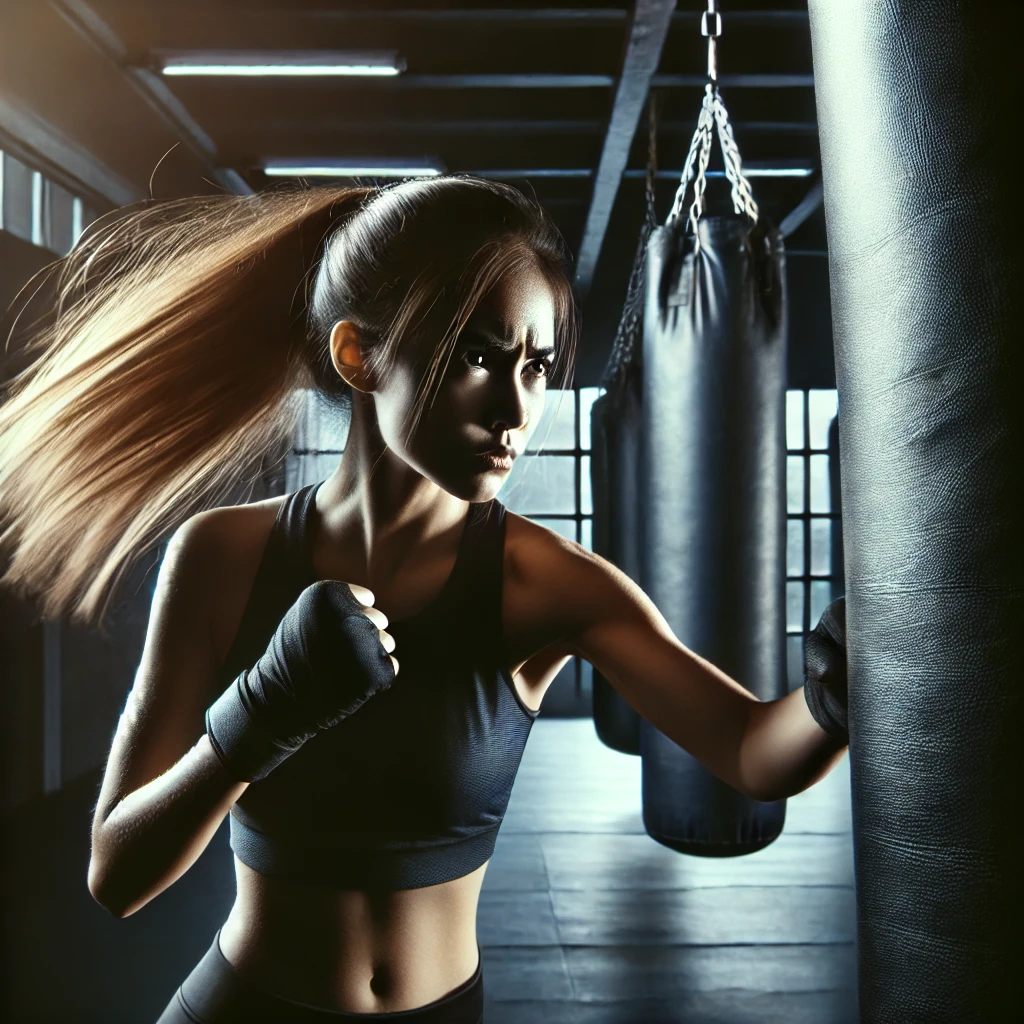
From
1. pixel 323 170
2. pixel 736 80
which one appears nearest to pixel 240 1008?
pixel 323 170

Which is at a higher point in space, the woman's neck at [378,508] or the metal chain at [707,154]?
the metal chain at [707,154]

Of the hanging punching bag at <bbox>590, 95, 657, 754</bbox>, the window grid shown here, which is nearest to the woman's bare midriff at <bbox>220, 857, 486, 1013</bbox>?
the hanging punching bag at <bbox>590, 95, 657, 754</bbox>

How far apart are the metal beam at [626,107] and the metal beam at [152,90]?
115 centimetres

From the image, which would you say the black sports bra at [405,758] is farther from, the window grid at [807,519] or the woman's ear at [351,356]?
the window grid at [807,519]

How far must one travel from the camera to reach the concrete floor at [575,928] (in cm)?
190

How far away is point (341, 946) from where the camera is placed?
79cm

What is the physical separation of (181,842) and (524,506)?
13.2ft

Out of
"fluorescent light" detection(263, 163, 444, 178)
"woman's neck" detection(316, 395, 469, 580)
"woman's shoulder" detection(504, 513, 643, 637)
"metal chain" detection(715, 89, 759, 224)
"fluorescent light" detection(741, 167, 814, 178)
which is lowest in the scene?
"woman's shoulder" detection(504, 513, 643, 637)

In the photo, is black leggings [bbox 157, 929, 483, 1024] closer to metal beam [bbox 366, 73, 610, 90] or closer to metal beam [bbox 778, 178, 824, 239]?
metal beam [bbox 366, 73, 610, 90]

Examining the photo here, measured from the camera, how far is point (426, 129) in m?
3.26

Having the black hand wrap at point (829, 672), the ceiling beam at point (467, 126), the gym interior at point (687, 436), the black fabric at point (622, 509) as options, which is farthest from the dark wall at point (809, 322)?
the black hand wrap at point (829, 672)

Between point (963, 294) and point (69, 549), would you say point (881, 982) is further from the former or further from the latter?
point (69, 549)

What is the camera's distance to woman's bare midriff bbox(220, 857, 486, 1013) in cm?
78

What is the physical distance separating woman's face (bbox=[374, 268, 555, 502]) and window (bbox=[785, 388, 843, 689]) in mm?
4290
